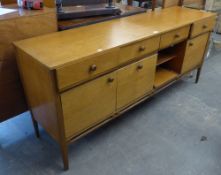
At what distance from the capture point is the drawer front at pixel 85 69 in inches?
42.1

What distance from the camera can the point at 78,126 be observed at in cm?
131

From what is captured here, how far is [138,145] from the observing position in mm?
1603

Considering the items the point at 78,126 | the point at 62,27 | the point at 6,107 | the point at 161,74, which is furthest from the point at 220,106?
the point at 6,107

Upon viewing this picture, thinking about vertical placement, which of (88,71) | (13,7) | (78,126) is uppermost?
(13,7)

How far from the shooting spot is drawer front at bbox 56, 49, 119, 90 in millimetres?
1069

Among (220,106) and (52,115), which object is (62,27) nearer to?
(52,115)

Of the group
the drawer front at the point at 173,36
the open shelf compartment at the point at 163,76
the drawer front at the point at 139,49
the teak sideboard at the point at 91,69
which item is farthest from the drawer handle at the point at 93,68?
the open shelf compartment at the point at 163,76

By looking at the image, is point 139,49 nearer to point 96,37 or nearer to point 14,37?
point 96,37

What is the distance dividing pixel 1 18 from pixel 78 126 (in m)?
0.74

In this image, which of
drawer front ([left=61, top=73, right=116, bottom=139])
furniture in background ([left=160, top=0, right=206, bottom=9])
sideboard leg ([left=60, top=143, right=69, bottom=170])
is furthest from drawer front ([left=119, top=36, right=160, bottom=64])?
furniture in background ([left=160, top=0, right=206, bottom=9])

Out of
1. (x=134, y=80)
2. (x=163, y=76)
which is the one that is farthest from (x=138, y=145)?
(x=163, y=76)

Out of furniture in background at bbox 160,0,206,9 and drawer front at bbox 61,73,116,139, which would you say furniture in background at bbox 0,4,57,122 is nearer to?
drawer front at bbox 61,73,116,139

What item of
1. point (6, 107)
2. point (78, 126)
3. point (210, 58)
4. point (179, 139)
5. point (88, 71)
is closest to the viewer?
point (88, 71)

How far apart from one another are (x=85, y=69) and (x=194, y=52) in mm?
1302
